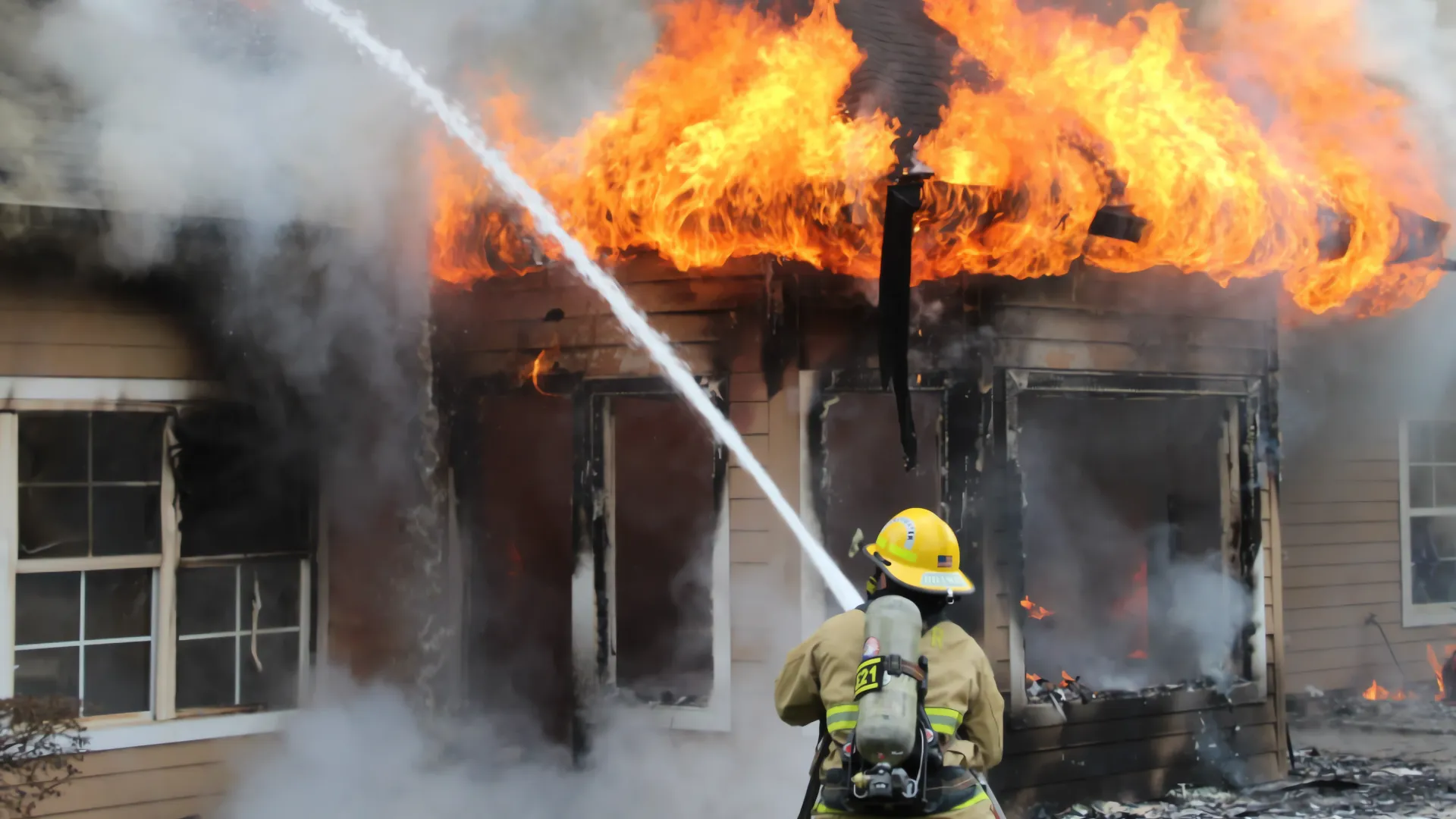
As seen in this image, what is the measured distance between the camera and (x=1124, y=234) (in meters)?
6.76

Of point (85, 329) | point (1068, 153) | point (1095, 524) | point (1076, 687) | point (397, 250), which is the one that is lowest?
point (1076, 687)

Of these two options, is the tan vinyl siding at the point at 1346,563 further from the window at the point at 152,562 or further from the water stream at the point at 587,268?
the window at the point at 152,562

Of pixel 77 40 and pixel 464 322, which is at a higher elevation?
pixel 77 40

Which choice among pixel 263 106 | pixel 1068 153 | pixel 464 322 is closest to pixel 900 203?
pixel 1068 153

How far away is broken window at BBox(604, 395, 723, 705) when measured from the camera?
7.85 meters

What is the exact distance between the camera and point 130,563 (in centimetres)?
654

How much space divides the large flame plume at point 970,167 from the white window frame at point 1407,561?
2.95 m

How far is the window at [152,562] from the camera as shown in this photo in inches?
250

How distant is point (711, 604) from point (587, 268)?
1957mm

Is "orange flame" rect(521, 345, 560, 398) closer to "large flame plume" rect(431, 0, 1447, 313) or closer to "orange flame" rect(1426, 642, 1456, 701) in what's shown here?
"large flame plume" rect(431, 0, 1447, 313)

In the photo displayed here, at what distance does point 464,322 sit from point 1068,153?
3.55 meters

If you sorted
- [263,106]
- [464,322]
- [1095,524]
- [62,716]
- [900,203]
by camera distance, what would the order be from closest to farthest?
[62,716]
[900,203]
[263,106]
[464,322]
[1095,524]

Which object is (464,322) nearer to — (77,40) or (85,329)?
(85,329)

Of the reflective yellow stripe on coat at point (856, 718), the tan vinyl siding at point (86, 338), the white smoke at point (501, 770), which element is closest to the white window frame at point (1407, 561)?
the white smoke at point (501, 770)
